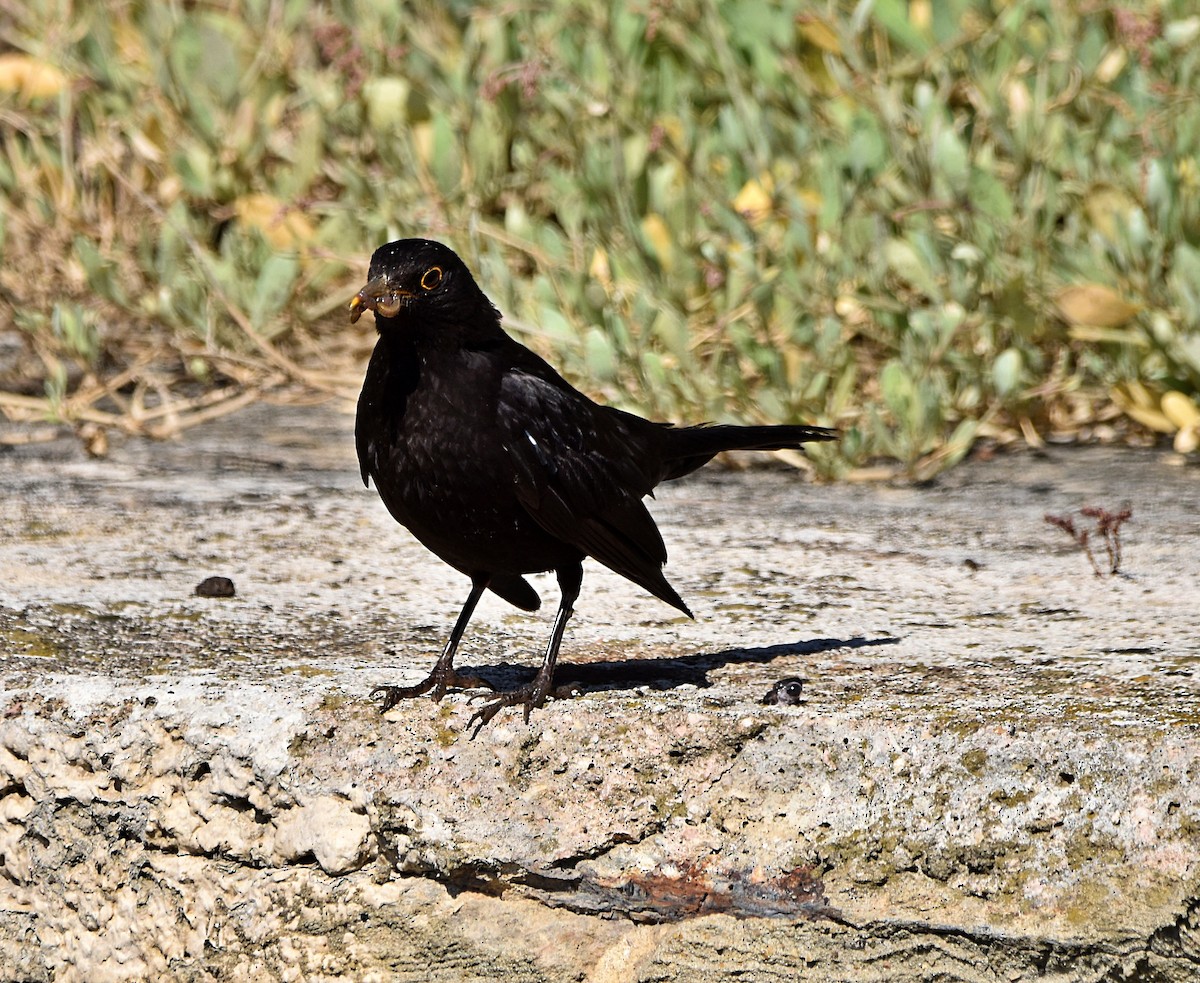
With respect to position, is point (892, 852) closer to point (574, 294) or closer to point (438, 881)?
point (438, 881)

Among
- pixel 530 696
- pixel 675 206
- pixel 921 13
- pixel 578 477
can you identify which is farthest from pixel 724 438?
pixel 921 13

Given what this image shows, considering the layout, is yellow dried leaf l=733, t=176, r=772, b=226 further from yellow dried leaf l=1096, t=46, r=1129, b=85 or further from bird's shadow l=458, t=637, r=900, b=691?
bird's shadow l=458, t=637, r=900, b=691

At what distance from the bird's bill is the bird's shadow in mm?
780

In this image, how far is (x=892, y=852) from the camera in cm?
284

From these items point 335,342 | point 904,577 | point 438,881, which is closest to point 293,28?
point 335,342

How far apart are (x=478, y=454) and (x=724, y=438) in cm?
79

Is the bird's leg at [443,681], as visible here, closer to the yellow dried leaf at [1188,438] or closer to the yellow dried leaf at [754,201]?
the yellow dried leaf at [754,201]

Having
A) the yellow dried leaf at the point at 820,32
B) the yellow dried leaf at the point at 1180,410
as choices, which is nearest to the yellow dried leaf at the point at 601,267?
the yellow dried leaf at the point at 820,32

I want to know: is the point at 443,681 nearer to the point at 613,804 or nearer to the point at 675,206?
the point at 613,804

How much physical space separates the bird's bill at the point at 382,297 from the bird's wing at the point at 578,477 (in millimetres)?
265

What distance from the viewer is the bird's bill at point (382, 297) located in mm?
3115

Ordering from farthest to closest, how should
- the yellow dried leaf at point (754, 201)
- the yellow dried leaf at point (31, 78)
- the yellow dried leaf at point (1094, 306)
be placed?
the yellow dried leaf at point (31, 78) < the yellow dried leaf at point (754, 201) < the yellow dried leaf at point (1094, 306)

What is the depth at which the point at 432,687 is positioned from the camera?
3.19 m

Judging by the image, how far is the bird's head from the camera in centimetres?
316
